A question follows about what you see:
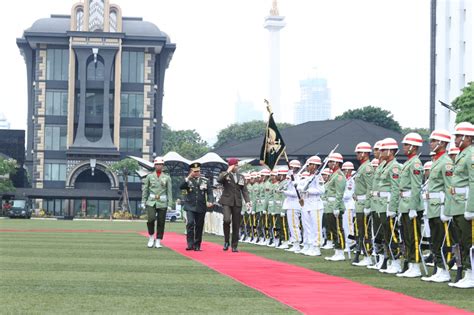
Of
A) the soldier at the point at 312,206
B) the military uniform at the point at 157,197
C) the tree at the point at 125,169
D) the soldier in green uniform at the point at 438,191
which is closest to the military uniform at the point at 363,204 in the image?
the soldier in green uniform at the point at 438,191

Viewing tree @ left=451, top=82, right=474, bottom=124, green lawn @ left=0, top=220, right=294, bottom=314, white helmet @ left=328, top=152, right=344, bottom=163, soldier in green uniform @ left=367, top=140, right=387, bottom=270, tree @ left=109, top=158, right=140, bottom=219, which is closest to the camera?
green lawn @ left=0, top=220, right=294, bottom=314

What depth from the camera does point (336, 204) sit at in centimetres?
2162

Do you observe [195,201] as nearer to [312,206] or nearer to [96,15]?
[312,206]

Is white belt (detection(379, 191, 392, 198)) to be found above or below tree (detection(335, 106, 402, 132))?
below

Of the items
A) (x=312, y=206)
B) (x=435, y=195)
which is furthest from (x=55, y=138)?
(x=435, y=195)

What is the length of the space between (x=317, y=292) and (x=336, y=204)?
8.44 metres

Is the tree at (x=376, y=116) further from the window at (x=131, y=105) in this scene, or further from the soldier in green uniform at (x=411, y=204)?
the soldier in green uniform at (x=411, y=204)

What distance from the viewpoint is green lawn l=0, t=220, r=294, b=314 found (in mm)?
11031

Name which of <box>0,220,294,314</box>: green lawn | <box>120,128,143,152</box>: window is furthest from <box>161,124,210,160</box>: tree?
<box>0,220,294,314</box>: green lawn

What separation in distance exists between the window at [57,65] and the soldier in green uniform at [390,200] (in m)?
87.1

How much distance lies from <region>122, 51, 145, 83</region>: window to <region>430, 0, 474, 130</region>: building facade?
29508 millimetres

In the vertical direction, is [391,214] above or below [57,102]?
below

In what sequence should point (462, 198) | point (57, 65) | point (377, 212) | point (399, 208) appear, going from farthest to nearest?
point (57, 65) < point (377, 212) < point (399, 208) < point (462, 198)

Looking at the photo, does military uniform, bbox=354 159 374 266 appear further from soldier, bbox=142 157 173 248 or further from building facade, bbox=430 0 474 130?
building facade, bbox=430 0 474 130
